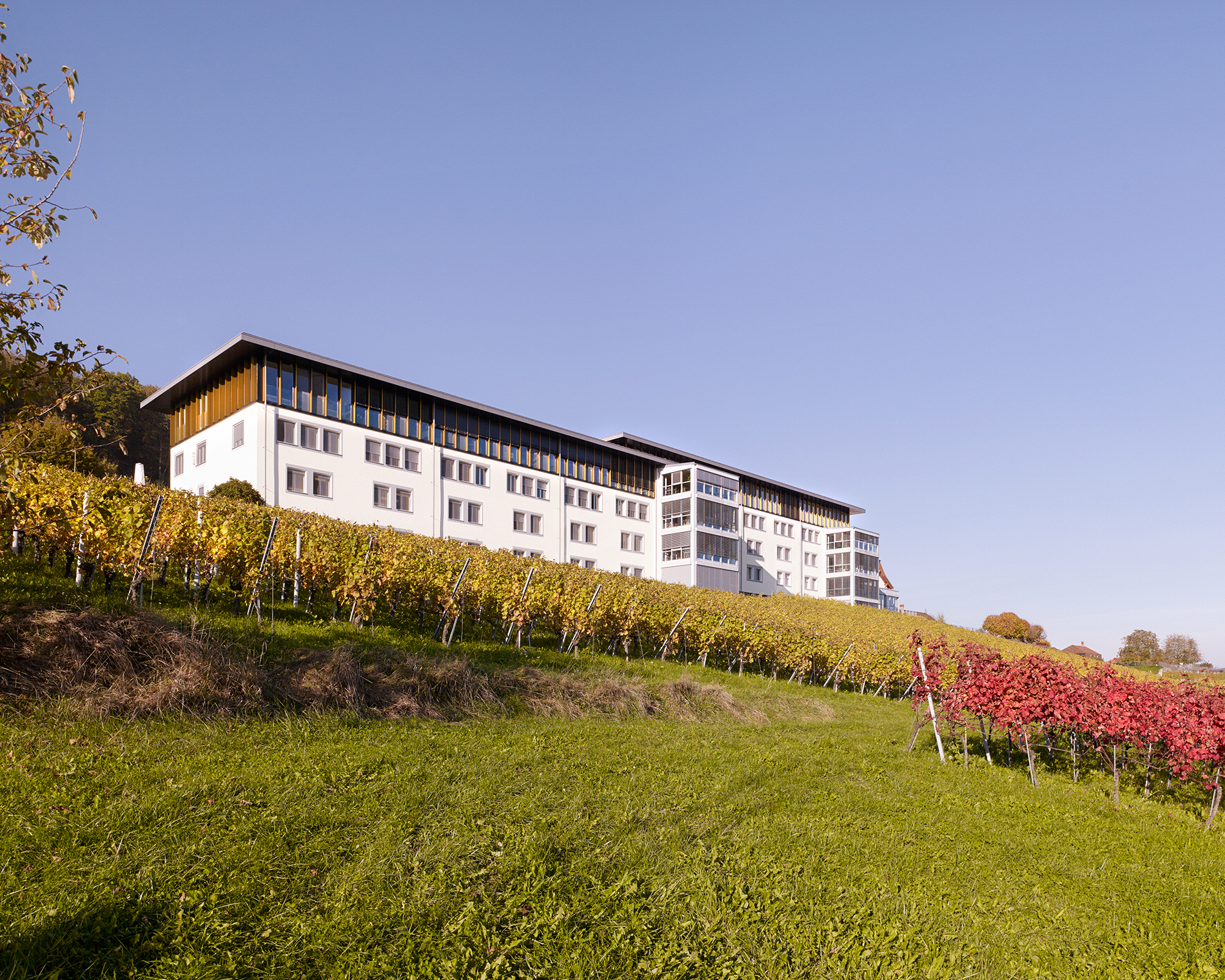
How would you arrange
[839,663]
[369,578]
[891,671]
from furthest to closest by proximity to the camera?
1. [891,671]
2. [839,663]
3. [369,578]

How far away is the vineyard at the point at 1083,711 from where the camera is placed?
11.0m

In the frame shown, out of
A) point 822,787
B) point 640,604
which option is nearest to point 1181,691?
point 822,787

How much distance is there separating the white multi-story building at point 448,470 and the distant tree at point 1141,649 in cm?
4080

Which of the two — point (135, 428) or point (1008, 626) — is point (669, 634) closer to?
point (135, 428)

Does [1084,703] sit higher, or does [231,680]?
[231,680]

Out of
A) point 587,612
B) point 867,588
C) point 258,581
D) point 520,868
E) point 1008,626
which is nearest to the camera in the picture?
point 520,868

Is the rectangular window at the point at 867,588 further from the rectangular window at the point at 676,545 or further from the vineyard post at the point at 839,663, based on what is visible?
the vineyard post at the point at 839,663

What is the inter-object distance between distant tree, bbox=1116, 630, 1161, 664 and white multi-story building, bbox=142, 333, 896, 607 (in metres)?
40.8

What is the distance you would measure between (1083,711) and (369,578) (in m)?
14.1

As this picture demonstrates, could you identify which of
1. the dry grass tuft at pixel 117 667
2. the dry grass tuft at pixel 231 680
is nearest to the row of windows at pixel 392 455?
the dry grass tuft at pixel 231 680

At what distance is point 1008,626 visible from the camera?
271ft

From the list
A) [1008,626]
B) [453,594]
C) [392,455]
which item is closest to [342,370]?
[392,455]

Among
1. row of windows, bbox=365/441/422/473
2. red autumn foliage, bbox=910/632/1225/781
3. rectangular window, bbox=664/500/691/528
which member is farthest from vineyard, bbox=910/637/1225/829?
rectangular window, bbox=664/500/691/528

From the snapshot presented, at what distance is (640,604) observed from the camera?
2314 centimetres
